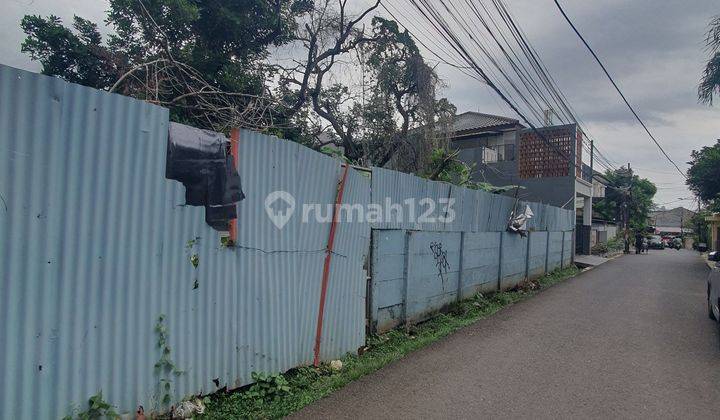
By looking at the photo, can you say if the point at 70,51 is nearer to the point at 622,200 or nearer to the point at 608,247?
the point at 608,247

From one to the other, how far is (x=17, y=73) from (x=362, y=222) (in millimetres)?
3634

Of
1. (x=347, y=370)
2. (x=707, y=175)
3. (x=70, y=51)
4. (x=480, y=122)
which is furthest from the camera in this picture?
(x=480, y=122)

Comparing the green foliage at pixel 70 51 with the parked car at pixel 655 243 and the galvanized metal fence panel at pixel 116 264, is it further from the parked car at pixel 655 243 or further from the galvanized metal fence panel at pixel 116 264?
the parked car at pixel 655 243

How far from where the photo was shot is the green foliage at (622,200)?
115ft

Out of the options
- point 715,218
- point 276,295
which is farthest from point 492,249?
point 715,218

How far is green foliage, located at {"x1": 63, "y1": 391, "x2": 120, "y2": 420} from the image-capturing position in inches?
102

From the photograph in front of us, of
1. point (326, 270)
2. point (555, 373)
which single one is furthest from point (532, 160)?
point (326, 270)

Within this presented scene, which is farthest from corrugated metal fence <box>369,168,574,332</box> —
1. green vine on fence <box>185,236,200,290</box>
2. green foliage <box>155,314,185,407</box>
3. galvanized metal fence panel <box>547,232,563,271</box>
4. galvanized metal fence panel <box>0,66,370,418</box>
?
galvanized metal fence panel <box>547,232,563,271</box>

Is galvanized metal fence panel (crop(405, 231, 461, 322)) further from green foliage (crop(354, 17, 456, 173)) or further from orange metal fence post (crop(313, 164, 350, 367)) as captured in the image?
green foliage (crop(354, 17, 456, 173))

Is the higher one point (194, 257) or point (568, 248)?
point (194, 257)

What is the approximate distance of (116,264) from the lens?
9.08 feet

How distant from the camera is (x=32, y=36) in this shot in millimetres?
8992

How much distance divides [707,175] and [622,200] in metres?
18.0

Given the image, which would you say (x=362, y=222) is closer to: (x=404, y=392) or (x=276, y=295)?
(x=276, y=295)
